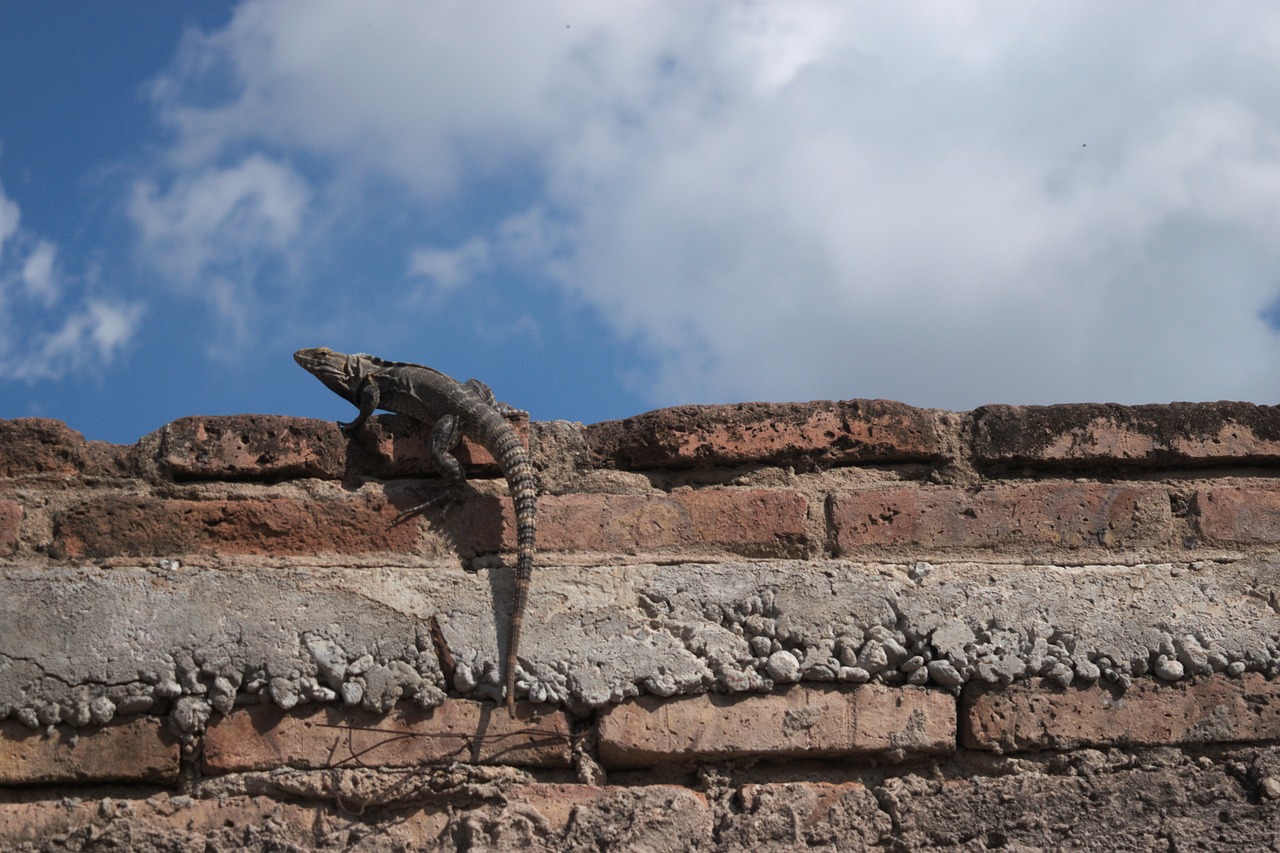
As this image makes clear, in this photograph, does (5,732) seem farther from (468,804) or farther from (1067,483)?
(1067,483)

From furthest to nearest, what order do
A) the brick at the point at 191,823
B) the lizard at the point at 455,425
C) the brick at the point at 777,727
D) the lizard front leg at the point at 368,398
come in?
the lizard front leg at the point at 368,398, the lizard at the point at 455,425, the brick at the point at 777,727, the brick at the point at 191,823

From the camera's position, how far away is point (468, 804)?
2.48 meters

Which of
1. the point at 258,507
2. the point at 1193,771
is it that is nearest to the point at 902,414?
the point at 1193,771

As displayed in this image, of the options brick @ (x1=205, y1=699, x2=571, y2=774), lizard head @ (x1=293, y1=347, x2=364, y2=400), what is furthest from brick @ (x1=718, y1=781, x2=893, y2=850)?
lizard head @ (x1=293, y1=347, x2=364, y2=400)

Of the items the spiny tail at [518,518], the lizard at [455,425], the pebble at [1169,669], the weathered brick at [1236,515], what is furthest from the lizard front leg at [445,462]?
the weathered brick at [1236,515]

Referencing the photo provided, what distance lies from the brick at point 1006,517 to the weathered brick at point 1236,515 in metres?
0.08

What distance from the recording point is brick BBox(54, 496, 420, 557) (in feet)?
8.84

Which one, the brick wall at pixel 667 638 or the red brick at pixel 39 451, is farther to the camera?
the red brick at pixel 39 451

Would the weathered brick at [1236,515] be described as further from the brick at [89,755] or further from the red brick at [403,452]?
the brick at [89,755]

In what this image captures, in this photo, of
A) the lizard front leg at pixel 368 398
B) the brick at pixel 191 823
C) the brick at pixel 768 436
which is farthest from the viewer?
the lizard front leg at pixel 368 398

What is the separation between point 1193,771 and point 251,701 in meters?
1.97

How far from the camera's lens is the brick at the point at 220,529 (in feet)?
8.84

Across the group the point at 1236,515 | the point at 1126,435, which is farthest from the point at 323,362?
the point at 1236,515

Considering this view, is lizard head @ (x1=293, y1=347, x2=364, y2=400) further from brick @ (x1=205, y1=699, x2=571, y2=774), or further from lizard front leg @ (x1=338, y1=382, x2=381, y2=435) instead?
brick @ (x1=205, y1=699, x2=571, y2=774)
